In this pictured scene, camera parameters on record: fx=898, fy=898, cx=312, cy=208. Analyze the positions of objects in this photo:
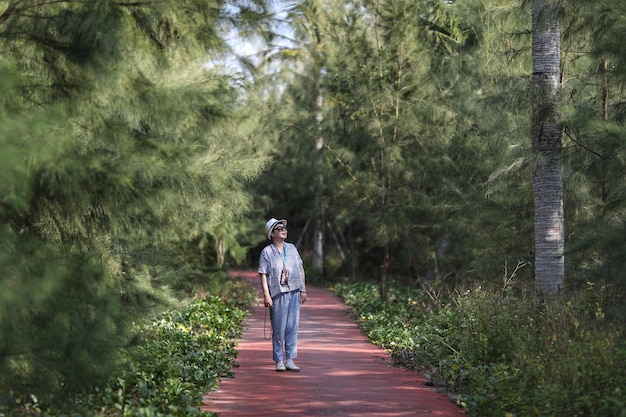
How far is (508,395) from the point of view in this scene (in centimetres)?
788

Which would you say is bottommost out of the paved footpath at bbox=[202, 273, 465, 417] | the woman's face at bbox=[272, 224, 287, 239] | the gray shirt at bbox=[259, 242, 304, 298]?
the paved footpath at bbox=[202, 273, 465, 417]

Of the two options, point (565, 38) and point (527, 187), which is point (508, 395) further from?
point (527, 187)

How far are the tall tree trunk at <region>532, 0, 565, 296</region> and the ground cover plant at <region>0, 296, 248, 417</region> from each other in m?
4.40

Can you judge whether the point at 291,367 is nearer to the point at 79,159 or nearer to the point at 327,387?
the point at 327,387

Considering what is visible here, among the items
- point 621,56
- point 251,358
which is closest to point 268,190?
point 251,358

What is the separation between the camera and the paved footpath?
813cm

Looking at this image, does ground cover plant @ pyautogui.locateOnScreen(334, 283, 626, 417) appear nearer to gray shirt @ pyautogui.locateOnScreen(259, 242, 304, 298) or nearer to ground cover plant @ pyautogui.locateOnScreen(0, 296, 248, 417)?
gray shirt @ pyautogui.locateOnScreen(259, 242, 304, 298)

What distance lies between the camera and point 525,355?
810 cm

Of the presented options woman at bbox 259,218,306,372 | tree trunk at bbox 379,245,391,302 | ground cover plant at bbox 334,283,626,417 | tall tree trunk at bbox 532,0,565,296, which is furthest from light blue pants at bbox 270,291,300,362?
tree trunk at bbox 379,245,391,302

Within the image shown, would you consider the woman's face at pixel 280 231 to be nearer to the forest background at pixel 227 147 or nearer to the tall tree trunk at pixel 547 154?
the forest background at pixel 227 147

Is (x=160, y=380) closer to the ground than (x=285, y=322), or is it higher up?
closer to the ground

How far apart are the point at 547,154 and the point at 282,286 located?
3.90 meters

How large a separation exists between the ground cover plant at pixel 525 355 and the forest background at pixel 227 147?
→ 0.72 meters

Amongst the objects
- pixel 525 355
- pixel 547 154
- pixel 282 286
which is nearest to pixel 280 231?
pixel 282 286
